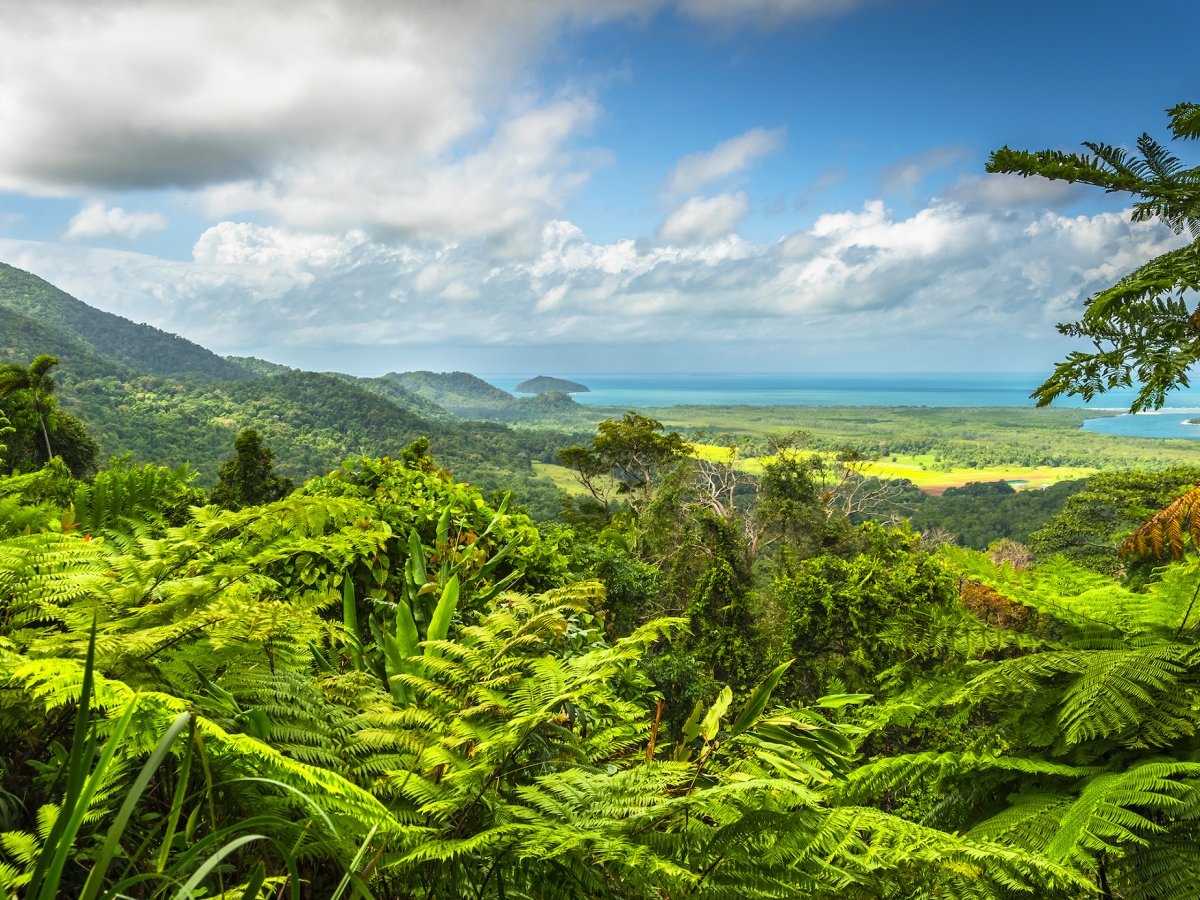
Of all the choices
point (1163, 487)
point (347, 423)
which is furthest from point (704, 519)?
point (347, 423)

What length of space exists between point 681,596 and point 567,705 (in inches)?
551

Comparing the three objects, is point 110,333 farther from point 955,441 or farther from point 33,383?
point 955,441

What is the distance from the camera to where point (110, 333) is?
109 m

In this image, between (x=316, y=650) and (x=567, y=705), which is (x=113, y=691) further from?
(x=567, y=705)

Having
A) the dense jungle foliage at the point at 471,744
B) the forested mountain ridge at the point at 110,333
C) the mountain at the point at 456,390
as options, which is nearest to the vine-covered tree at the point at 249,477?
the dense jungle foliage at the point at 471,744

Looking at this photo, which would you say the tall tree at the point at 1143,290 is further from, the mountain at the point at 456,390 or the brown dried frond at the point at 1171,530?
the mountain at the point at 456,390

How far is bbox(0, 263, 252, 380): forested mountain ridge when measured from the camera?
344ft

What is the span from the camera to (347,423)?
68812mm

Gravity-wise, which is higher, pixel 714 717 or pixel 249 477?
pixel 714 717

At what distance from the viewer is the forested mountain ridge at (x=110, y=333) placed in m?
105

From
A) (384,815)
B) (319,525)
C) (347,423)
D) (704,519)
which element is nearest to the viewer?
(384,815)

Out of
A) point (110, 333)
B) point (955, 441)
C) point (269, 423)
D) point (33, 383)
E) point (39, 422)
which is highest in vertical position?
point (110, 333)

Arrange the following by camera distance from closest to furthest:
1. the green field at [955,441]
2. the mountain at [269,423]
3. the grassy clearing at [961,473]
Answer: the mountain at [269,423]
the grassy clearing at [961,473]
the green field at [955,441]

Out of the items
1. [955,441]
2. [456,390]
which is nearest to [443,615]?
[955,441]
